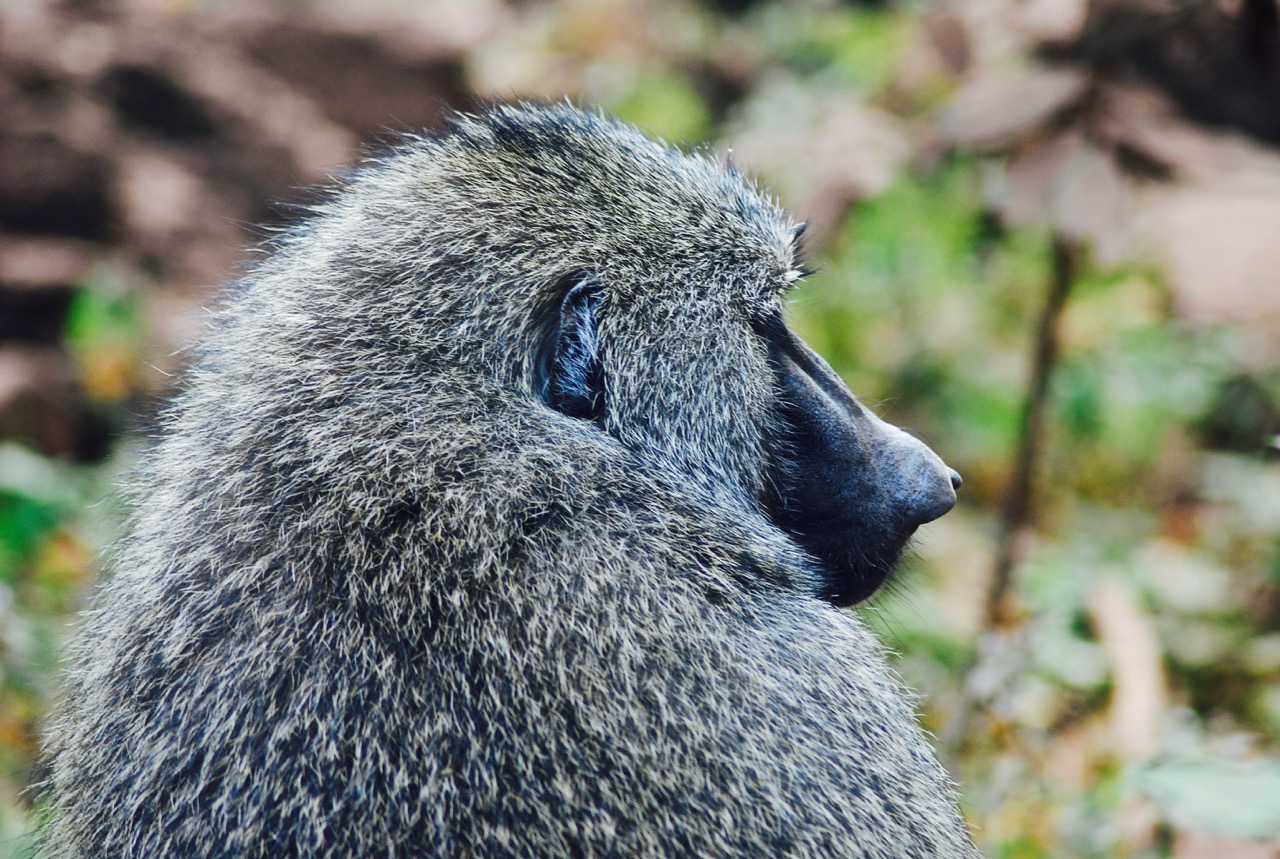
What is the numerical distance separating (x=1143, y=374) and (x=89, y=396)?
5034 mm

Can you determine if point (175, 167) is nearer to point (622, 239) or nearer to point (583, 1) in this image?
point (583, 1)

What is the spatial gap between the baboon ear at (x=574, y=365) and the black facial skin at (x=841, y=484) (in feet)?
1.33

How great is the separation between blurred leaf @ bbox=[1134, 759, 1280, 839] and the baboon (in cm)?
44

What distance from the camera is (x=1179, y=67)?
11.7 feet

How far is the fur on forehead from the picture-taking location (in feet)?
7.27

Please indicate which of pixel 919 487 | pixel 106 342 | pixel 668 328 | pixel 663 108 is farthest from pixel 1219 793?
pixel 663 108

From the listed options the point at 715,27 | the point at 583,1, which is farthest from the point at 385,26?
the point at 715,27

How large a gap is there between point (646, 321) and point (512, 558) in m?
0.55

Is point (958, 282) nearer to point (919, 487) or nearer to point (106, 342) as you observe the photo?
point (919, 487)

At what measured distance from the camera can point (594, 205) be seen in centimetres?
229

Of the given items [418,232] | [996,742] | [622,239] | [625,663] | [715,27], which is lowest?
[996,742]

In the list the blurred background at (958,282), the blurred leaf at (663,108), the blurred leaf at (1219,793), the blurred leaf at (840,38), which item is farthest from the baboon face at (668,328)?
the blurred leaf at (663,108)

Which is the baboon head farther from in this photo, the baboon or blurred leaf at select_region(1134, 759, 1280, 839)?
blurred leaf at select_region(1134, 759, 1280, 839)

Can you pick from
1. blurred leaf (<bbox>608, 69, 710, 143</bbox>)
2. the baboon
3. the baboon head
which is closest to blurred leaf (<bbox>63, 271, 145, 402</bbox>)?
blurred leaf (<bbox>608, 69, 710, 143</bbox>)
